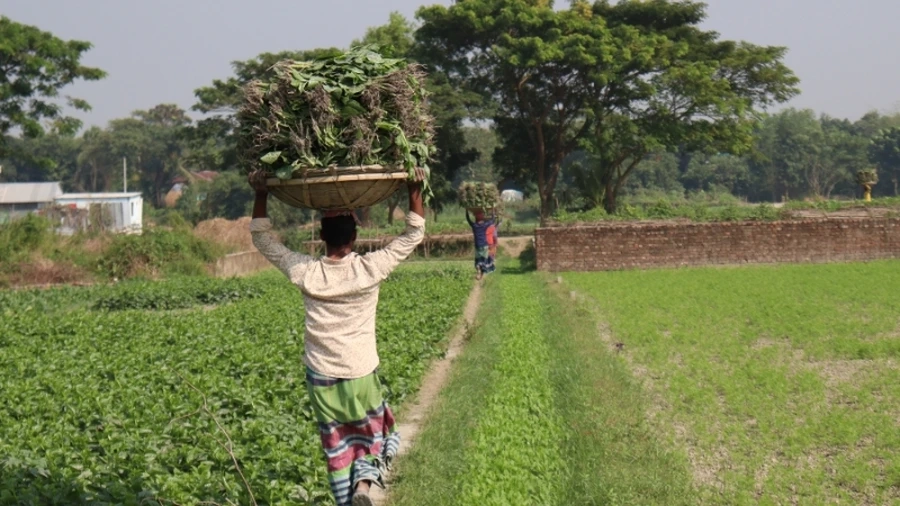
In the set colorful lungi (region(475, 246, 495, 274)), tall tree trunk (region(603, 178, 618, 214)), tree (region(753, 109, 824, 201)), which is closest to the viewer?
colorful lungi (region(475, 246, 495, 274))

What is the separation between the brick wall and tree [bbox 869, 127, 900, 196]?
178ft

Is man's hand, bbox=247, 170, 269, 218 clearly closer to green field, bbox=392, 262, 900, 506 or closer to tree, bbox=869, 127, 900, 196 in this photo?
green field, bbox=392, 262, 900, 506

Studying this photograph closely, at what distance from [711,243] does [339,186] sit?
22276 mm

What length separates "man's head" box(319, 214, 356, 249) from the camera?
18.8 ft

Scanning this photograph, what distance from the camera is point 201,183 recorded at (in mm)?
69938

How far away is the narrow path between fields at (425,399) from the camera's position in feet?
25.8

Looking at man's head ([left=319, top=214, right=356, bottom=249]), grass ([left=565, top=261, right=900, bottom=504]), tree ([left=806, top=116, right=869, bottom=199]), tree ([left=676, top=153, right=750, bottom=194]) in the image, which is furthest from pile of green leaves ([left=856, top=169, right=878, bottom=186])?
tree ([left=676, top=153, right=750, bottom=194])

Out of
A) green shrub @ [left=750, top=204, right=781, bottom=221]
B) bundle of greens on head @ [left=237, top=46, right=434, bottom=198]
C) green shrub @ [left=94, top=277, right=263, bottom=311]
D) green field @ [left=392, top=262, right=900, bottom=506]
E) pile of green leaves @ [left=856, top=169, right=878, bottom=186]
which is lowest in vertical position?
green shrub @ [left=94, top=277, right=263, bottom=311]

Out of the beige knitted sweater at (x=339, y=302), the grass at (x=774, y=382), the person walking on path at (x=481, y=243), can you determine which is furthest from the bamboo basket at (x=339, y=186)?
the person walking on path at (x=481, y=243)

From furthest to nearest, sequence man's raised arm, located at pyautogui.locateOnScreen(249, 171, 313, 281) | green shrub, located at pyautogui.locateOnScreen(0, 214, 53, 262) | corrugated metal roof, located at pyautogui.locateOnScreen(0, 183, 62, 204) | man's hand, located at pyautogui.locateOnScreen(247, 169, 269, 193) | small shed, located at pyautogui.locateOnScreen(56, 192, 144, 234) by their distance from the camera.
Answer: corrugated metal roof, located at pyautogui.locateOnScreen(0, 183, 62, 204) < small shed, located at pyautogui.locateOnScreen(56, 192, 144, 234) < green shrub, located at pyautogui.locateOnScreen(0, 214, 53, 262) < man's raised arm, located at pyautogui.locateOnScreen(249, 171, 313, 281) < man's hand, located at pyautogui.locateOnScreen(247, 169, 269, 193)

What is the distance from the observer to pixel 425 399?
10.1 m

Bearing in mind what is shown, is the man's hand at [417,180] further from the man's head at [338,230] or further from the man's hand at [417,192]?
the man's head at [338,230]

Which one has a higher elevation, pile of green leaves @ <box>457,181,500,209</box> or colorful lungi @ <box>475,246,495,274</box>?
pile of green leaves @ <box>457,181,500,209</box>

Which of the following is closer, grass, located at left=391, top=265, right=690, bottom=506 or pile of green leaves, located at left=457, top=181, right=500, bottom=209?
grass, located at left=391, top=265, right=690, bottom=506
